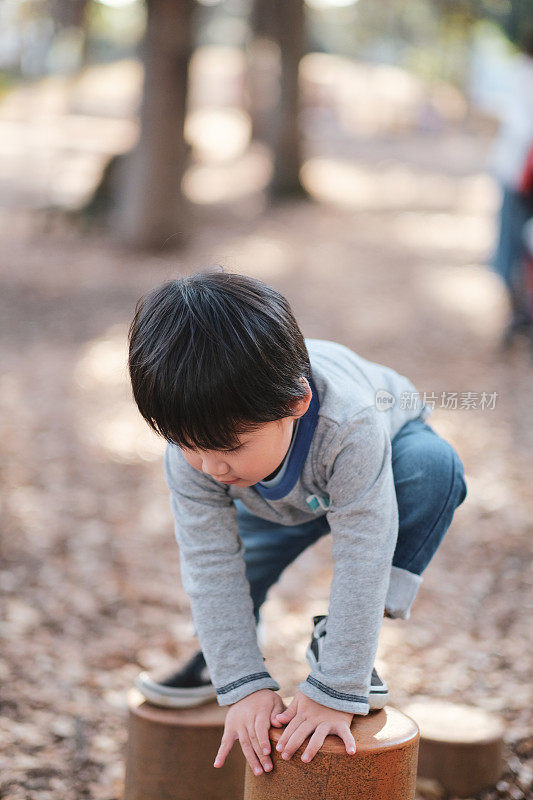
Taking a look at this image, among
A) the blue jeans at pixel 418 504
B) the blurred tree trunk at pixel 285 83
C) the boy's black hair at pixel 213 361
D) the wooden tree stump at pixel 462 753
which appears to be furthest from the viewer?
the blurred tree trunk at pixel 285 83

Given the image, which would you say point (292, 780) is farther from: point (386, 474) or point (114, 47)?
point (114, 47)

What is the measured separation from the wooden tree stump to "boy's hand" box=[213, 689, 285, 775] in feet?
2.38

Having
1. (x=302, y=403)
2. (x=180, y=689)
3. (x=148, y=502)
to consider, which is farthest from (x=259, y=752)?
(x=148, y=502)

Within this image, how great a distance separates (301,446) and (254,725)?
0.54 metres

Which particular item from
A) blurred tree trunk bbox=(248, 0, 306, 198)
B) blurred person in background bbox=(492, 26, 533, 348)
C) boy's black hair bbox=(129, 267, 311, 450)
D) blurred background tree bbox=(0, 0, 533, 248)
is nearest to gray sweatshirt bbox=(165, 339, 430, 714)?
boy's black hair bbox=(129, 267, 311, 450)

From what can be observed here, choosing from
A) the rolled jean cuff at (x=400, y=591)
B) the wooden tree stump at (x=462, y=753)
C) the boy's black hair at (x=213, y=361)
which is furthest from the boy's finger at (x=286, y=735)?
the wooden tree stump at (x=462, y=753)

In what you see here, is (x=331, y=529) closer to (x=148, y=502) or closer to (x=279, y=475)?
(x=279, y=475)

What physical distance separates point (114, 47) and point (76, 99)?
14.3 m

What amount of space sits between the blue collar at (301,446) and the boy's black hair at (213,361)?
0.43 feet

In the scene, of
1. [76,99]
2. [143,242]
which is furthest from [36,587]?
[76,99]

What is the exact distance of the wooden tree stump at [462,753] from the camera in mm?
2197

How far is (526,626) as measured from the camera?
301 cm

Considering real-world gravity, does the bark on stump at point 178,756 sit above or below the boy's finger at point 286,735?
below

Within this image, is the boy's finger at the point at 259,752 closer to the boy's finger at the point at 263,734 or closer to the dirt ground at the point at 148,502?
the boy's finger at the point at 263,734
